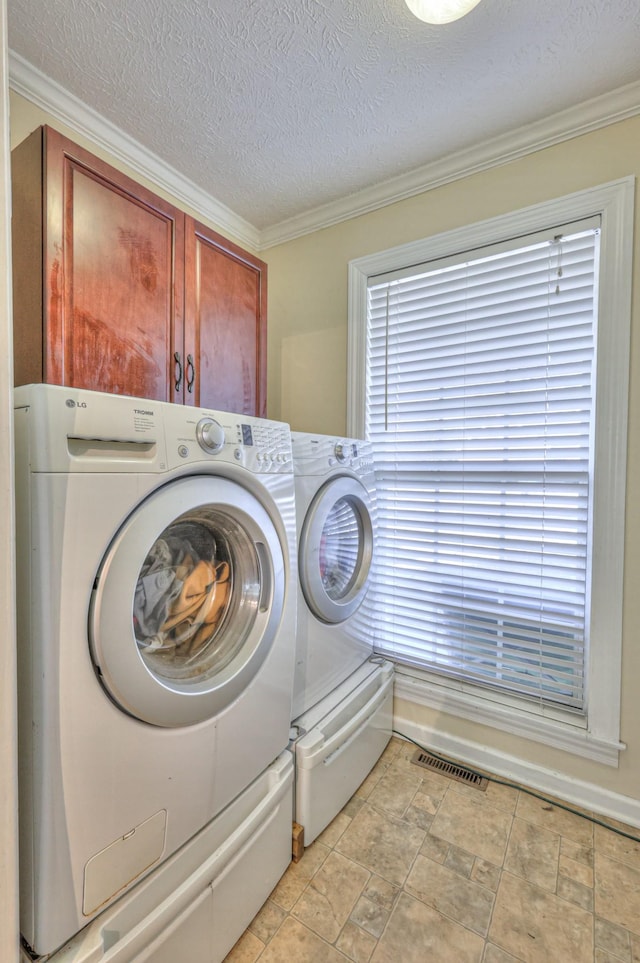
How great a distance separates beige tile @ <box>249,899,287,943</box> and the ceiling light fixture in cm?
244

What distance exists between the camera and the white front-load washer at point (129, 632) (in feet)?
2.38

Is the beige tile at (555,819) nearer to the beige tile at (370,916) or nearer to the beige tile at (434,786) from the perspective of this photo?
the beige tile at (434,786)

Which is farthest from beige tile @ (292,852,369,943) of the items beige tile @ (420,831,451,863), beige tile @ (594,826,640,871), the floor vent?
beige tile @ (594,826,640,871)

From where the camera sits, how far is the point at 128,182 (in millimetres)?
1277

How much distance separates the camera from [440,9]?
3.57 feet

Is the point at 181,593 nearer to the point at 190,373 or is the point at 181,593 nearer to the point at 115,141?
the point at 190,373

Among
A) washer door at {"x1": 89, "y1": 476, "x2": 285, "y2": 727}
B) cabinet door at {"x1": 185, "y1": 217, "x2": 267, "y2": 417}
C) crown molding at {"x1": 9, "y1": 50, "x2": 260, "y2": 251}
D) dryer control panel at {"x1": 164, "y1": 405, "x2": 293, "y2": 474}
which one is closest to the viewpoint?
washer door at {"x1": 89, "y1": 476, "x2": 285, "y2": 727}

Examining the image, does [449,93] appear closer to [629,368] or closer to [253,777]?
[629,368]

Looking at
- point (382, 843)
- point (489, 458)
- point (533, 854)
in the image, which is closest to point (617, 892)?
point (533, 854)

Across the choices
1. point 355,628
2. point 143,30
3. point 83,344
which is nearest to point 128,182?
point 143,30

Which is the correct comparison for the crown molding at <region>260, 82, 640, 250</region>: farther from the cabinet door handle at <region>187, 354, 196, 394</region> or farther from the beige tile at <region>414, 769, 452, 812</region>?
the beige tile at <region>414, 769, 452, 812</region>

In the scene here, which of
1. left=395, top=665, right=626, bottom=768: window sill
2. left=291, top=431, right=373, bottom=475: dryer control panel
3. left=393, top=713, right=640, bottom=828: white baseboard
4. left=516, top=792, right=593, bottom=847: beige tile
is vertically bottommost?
left=516, top=792, right=593, bottom=847: beige tile

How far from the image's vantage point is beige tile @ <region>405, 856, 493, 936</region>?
46.3 inches

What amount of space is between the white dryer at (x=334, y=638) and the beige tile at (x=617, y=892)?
0.78 meters
